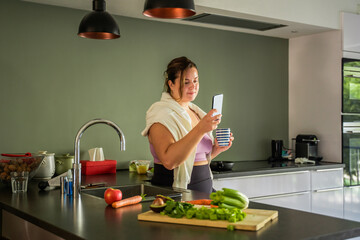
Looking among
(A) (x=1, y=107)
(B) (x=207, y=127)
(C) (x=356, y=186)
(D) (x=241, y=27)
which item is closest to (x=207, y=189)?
(B) (x=207, y=127)

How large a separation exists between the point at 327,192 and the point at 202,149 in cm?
202

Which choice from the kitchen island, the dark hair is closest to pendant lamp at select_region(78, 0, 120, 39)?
the dark hair

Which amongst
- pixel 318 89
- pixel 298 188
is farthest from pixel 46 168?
pixel 318 89

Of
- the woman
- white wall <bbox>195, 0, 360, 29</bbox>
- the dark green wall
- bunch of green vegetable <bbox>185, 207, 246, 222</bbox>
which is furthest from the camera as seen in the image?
white wall <bbox>195, 0, 360, 29</bbox>

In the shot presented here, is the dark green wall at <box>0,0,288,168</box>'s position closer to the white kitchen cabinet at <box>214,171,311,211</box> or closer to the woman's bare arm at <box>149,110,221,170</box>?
the white kitchen cabinet at <box>214,171,311,211</box>

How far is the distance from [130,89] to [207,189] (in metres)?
1.42

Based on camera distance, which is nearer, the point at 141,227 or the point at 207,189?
the point at 141,227

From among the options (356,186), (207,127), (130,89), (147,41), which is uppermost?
(147,41)

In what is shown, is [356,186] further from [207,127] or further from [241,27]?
[207,127]

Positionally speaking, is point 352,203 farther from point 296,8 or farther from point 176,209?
point 176,209

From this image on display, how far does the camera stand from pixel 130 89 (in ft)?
12.6

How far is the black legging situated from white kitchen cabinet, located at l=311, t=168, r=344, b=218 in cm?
175

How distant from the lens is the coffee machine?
4.43 m

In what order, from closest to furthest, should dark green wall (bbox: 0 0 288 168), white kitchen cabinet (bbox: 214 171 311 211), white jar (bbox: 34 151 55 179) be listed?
1. white jar (bbox: 34 151 55 179)
2. dark green wall (bbox: 0 0 288 168)
3. white kitchen cabinet (bbox: 214 171 311 211)
